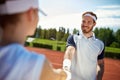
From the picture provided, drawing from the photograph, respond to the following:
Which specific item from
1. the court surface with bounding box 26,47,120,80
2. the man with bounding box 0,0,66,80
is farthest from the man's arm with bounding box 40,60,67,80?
the court surface with bounding box 26,47,120,80

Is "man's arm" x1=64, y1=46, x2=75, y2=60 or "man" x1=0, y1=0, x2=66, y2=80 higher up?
"man" x1=0, y1=0, x2=66, y2=80

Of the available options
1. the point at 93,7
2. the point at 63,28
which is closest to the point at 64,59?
the point at 63,28

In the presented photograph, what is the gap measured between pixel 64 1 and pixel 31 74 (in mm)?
850

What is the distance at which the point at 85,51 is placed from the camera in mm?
1283

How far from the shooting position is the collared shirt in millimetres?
563

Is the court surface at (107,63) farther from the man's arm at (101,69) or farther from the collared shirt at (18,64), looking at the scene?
the collared shirt at (18,64)

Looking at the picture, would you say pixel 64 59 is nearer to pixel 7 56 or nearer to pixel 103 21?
pixel 103 21

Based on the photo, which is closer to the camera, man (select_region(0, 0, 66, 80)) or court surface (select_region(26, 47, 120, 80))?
man (select_region(0, 0, 66, 80))

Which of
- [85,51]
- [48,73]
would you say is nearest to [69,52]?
[85,51]

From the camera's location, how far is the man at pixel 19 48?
0.57 meters

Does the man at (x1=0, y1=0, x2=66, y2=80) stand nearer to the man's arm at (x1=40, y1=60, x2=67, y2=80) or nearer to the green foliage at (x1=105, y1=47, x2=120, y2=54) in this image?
the man's arm at (x1=40, y1=60, x2=67, y2=80)

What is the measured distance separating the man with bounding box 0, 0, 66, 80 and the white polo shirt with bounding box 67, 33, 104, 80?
639 mm

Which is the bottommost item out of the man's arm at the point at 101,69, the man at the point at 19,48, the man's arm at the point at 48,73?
the man's arm at the point at 101,69

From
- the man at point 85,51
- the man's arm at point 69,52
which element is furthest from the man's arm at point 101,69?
the man's arm at point 69,52
